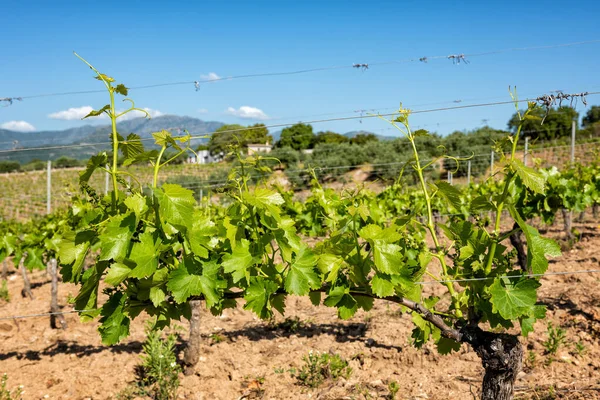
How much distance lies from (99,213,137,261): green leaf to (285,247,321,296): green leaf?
2.22 feet

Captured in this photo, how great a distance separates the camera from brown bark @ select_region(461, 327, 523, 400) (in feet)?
7.92

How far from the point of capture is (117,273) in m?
1.97

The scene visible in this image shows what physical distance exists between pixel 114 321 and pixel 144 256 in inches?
17.7

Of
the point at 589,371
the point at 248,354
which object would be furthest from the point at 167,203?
the point at 589,371

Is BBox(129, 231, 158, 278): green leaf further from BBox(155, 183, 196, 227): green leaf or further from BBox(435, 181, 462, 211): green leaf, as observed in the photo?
BBox(435, 181, 462, 211): green leaf

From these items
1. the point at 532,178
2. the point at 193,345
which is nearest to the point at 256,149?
the point at 193,345

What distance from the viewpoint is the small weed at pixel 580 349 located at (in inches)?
161

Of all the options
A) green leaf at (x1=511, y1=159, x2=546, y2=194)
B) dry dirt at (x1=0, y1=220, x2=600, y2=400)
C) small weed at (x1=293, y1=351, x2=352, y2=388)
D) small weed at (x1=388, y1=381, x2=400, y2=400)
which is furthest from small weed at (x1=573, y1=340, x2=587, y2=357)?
green leaf at (x1=511, y1=159, x2=546, y2=194)

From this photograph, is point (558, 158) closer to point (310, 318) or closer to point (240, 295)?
point (310, 318)

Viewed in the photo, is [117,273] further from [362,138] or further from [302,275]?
[362,138]

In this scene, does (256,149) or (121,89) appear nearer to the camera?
(121,89)

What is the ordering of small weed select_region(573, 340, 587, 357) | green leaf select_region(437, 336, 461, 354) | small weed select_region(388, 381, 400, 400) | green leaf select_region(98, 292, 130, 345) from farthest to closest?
small weed select_region(573, 340, 587, 357), small weed select_region(388, 381, 400, 400), green leaf select_region(437, 336, 461, 354), green leaf select_region(98, 292, 130, 345)

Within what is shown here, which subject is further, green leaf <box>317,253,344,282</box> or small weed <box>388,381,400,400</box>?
small weed <box>388,381,400,400</box>

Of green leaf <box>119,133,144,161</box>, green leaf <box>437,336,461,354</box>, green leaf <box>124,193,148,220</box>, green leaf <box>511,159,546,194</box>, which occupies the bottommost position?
green leaf <box>437,336,461,354</box>
